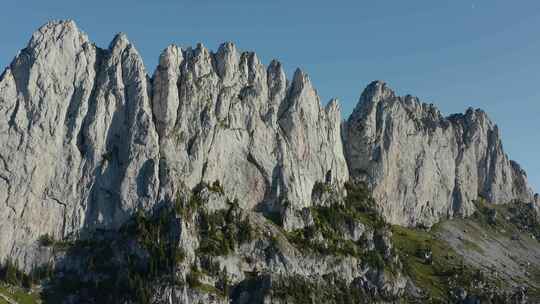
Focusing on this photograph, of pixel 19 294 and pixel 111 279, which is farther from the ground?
pixel 111 279

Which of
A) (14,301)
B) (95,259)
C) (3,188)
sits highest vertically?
(3,188)

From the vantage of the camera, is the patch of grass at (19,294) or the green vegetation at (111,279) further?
the green vegetation at (111,279)

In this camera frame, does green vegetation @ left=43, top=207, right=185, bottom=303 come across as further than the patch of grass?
Yes

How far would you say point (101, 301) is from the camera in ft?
627

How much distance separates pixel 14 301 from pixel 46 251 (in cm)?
2091

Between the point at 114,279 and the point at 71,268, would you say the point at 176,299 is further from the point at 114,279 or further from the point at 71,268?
the point at 71,268

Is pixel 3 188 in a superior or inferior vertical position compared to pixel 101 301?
superior

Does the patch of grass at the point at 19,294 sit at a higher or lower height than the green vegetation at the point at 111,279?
lower

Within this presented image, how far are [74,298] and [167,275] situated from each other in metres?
26.3

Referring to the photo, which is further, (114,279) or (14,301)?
(114,279)

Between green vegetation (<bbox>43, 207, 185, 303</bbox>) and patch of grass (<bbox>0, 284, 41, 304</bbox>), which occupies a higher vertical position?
green vegetation (<bbox>43, 207, 185, 303</bbox>)

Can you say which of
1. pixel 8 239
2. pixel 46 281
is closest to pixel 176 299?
pixel 46 281

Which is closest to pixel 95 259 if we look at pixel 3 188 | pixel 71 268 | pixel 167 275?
pixel 71 268

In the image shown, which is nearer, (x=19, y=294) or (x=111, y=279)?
(x=19, y=294)
